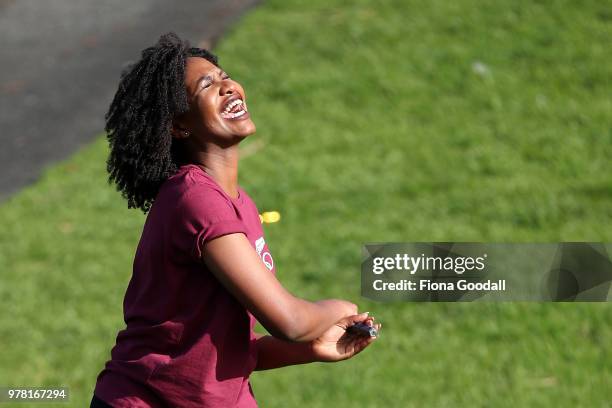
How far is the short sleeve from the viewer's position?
2.80 metres

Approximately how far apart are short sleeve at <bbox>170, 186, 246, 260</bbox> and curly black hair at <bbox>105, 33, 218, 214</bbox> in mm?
220

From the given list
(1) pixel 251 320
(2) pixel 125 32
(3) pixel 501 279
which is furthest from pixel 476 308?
(2) pixel 125 32

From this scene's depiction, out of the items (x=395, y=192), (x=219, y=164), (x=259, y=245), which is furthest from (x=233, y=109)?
(x=395, y=192)

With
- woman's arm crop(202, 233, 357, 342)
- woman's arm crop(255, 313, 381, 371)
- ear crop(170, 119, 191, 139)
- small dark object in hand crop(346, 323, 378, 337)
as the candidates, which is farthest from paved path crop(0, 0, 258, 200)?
woman's arm crop(202, 233, 357, 342)

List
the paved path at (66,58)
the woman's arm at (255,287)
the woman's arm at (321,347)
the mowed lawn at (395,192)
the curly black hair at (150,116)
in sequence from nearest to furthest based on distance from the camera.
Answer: the woman's arm at (255,287)
the curly black hair at (150,116)
the woman's arm at (321,347)
the mowed lawn at (395,192)
the paved path at (66,58)

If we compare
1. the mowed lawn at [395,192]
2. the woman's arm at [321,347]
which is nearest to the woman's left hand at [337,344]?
the woman's arm at [321,347]

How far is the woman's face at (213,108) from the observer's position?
9.96ft

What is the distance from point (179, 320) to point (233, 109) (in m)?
0.60

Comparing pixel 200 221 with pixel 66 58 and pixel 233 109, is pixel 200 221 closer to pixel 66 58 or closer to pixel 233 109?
pixel 233 109

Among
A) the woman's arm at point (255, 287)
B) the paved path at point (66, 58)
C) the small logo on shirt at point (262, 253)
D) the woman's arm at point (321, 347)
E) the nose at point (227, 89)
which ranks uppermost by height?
the nose at point (227, 89)

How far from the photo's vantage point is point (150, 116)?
9.96 feet

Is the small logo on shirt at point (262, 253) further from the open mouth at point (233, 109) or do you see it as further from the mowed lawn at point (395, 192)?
the mowed lawn at point (395, 192)

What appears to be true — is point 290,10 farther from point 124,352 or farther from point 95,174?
point 124,352

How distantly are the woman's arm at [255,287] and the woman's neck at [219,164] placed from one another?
0.96 ft
